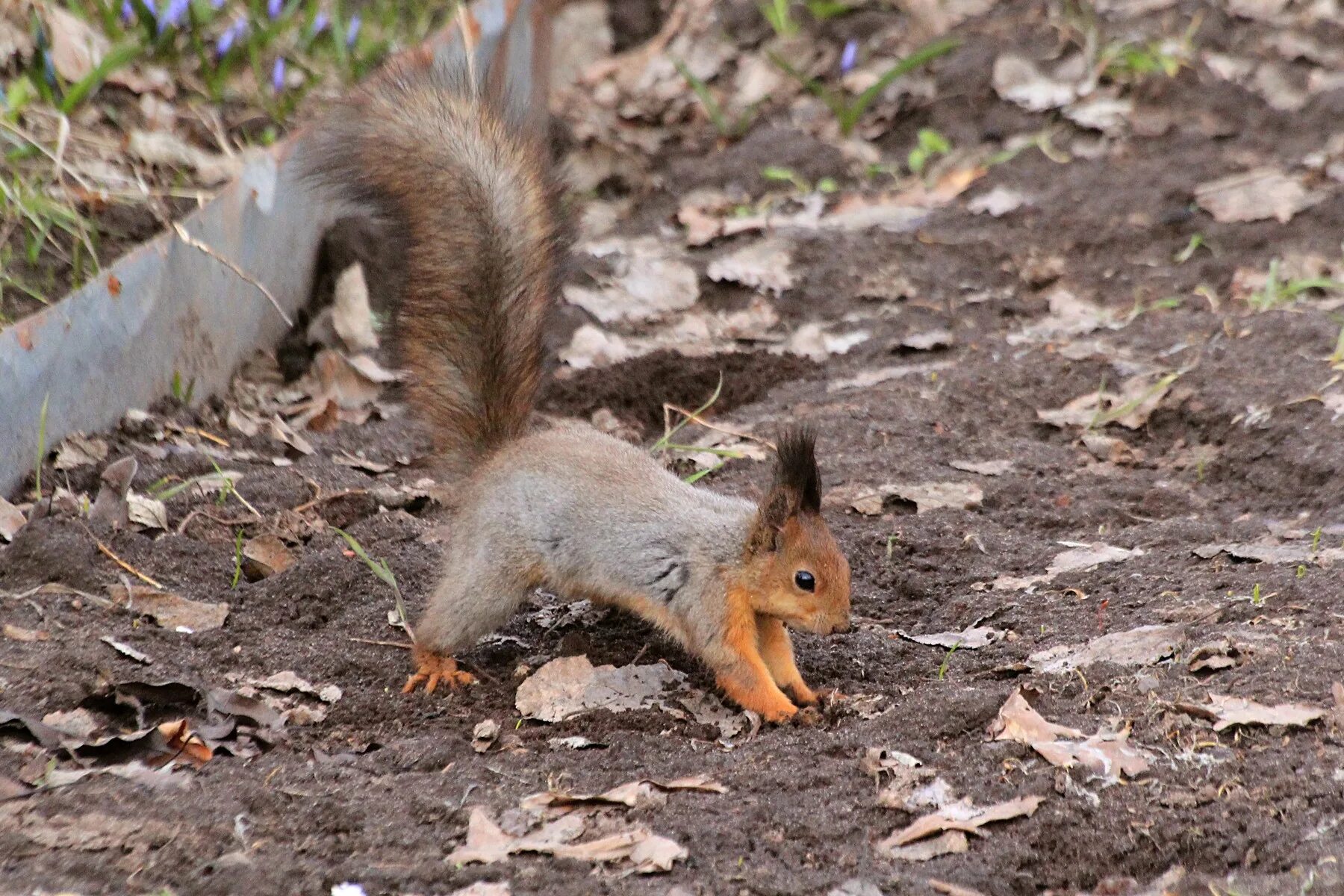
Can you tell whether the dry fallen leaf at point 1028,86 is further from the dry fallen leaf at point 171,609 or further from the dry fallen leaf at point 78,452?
the dry fallen leaf at point 171,609

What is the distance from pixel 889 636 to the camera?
3.80 m

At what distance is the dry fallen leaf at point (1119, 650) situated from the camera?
3.31 metres

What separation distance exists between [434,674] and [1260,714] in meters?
1.88

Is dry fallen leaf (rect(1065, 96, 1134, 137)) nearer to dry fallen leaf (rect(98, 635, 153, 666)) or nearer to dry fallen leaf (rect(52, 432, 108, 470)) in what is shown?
dry fallen leaf (rect(52, 432, 108, 470))

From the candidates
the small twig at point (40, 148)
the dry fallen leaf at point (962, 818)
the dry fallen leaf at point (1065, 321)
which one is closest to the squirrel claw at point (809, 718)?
the dry fallen leaf at point (962, 818)

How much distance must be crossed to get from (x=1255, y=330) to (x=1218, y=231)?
114cm

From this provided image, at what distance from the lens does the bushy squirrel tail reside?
12.9ft

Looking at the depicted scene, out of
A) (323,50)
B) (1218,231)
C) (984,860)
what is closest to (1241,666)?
(984,860)

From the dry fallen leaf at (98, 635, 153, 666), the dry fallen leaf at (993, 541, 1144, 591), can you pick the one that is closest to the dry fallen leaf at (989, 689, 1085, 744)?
the dry fallen leaf at (993, 541, 1144, 591)

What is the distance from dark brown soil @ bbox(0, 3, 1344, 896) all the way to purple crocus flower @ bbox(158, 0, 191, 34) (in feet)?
→ 6.97

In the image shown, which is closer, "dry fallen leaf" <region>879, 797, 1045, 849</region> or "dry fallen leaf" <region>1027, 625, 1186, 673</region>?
"dry fallen leaf" <region>879, 797, 1045, 849</region>

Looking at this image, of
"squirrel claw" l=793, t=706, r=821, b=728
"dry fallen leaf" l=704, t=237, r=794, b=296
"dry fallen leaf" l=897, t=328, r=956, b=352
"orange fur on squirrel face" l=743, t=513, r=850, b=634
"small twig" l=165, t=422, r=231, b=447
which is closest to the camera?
"squirrel claw" l=793, t=706, r=821, b=728

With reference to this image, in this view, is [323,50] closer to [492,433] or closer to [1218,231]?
[492,433]

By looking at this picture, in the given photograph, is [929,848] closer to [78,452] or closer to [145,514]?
[145,514]
